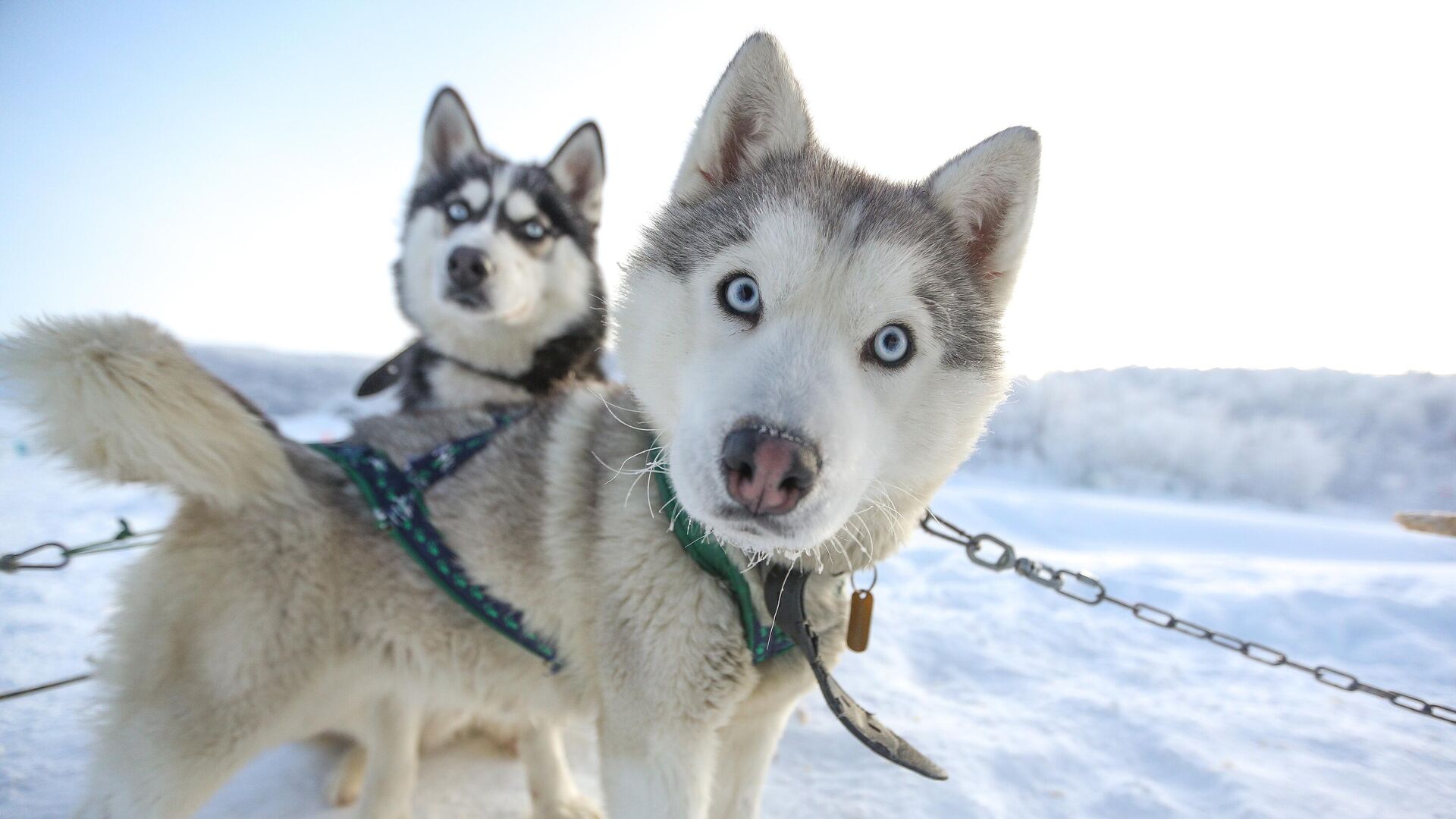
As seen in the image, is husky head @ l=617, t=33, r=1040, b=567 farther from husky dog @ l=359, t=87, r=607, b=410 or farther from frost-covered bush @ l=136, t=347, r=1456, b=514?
frost-covered bush @ l=136, t=347, r=1456, b=514

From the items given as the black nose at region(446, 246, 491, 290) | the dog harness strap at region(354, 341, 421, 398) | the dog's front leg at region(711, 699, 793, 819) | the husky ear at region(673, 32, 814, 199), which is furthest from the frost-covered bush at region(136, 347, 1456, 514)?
the dog's front leg at region(711, 699, 793, 819)

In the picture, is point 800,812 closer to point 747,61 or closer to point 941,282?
point 941,282

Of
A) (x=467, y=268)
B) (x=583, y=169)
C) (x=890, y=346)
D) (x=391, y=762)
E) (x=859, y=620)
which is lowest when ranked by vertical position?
(x=391, y=762)

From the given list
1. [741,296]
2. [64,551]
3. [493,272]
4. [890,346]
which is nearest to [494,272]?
[493,272]

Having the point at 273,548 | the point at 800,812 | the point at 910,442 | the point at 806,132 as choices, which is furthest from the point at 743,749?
the point at 806,132

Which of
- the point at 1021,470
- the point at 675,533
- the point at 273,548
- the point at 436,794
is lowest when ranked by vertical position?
the point at 436,794

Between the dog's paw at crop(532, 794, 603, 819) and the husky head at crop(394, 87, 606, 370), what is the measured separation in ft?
6.17

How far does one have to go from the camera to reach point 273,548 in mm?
1523

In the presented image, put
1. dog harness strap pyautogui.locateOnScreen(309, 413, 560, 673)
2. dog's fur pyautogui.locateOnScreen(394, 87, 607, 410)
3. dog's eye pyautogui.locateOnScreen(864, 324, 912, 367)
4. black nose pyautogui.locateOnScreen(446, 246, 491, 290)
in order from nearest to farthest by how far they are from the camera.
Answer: dog's eye pyautogui.locateOnScreen(864, 324, 912, 367), dog harness strap pyautogui.locateOnScreen(309, 413, 560, 673), black nose pyautogui.locateOnScreen(446, 246, 491, 290), dog's fur pyautogui.locateOnScreen(394, 87, 607, 410)

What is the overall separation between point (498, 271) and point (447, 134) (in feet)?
3.83

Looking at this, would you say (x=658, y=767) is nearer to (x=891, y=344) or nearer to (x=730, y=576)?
(x=730, y=576)

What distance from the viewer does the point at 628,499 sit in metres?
1.52

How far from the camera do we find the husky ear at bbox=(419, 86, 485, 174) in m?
3.30

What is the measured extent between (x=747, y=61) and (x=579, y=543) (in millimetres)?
1264
